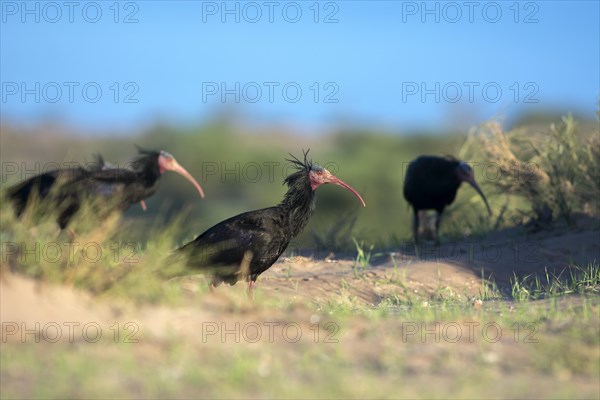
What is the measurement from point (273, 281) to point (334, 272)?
0.83 m

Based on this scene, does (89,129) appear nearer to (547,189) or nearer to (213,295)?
(547,189)

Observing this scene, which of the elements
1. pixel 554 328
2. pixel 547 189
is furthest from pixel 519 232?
pixel 554 328

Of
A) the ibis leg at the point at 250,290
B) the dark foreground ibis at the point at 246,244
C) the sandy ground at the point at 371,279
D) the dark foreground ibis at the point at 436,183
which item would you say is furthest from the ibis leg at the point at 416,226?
the ibis leg at the point at 250,290

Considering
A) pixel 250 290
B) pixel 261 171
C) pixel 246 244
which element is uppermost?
pixel 246 244

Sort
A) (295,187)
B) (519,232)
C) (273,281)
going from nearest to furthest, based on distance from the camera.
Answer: (295,187) < (273,281) < (519,232)

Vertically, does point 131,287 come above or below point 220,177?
above

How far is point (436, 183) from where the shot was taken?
12688mm

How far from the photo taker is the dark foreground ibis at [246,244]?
7.86 metres

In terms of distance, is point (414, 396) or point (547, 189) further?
point (547, 189)

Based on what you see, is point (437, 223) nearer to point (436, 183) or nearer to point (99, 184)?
point (436, 183)

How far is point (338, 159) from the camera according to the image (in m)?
29.2

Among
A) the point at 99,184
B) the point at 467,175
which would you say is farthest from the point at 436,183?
the point at 99,184

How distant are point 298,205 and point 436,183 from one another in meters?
4.66

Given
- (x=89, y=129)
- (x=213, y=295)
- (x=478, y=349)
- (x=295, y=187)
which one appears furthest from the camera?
(x=89, y=129)
